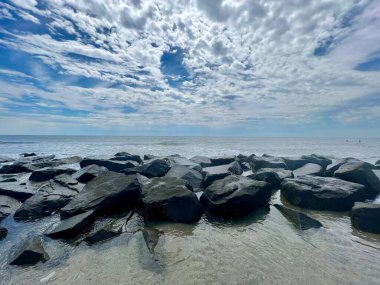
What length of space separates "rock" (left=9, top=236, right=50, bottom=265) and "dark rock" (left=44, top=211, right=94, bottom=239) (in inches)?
27.7

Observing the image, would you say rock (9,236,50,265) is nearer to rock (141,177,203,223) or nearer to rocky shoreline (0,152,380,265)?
rocky shoreline (0,152,380,265)

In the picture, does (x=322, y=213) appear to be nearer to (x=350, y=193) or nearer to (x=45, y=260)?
(x=350, y=193)

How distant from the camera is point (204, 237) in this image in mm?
5656

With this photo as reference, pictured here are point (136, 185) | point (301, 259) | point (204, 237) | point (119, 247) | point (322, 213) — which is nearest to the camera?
point (301, 259)

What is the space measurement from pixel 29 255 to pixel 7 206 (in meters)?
4.06

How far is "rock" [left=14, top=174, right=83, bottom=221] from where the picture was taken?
694 centimetres

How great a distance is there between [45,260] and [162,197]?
312cm

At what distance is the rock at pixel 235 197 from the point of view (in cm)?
689

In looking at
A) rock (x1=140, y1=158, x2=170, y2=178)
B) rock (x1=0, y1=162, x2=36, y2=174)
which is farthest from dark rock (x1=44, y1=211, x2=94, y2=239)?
rock (x1=0, y1=162, x2=36, y2=174)

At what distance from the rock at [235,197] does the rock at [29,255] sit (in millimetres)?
4467

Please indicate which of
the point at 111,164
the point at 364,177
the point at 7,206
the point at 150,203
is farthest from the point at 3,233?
the point at 364,177

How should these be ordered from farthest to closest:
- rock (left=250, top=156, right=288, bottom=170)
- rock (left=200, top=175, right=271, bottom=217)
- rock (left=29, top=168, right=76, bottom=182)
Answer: rock (left=250, top=156, right=288, bottom=170), rock (left=29, top=168, right=76, bottom=182), rock (left=200, top=175, right=271, bottom=217)

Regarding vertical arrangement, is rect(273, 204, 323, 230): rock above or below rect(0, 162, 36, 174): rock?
above

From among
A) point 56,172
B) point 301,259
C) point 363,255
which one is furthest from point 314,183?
point 56,172
